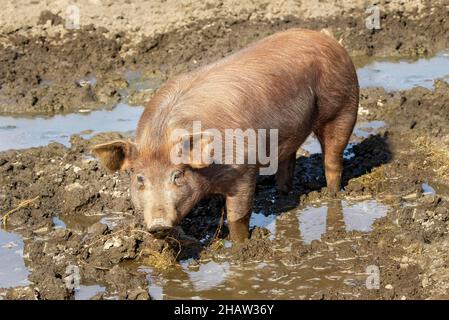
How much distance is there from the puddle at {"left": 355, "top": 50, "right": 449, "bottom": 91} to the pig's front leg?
4532 mm

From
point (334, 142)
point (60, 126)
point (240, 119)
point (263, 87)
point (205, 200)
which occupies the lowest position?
point (205, 200)

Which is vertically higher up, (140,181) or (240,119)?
(240,119)

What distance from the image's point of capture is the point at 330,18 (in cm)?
1375

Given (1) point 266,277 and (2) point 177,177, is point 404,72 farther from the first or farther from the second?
(2) point 177,177

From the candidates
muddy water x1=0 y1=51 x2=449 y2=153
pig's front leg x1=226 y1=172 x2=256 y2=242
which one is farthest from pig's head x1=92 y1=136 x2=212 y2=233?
muddy water x1=0 y1=51 x2=449 y2=153

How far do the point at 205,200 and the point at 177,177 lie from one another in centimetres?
179

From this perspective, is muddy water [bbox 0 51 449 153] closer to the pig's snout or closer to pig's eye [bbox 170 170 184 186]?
pig's eye [bbox 170 170 184 186]

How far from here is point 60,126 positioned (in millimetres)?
11031

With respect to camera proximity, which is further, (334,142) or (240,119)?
(334,142)

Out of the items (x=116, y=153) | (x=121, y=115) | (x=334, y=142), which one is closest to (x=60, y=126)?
(x=121, y=115)

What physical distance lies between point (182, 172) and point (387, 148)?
3.44 m

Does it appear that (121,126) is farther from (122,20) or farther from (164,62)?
(122,20)

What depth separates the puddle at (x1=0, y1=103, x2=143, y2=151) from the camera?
10562mm
